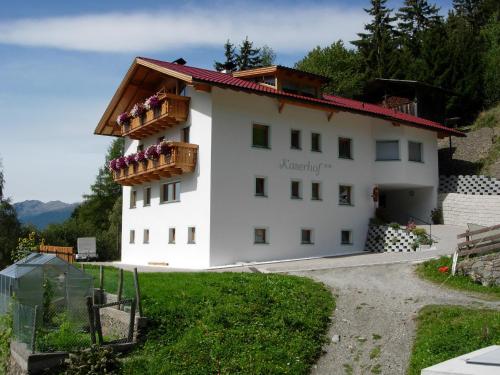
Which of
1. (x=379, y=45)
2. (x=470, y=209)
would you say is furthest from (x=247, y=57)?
(x=470, y=209)

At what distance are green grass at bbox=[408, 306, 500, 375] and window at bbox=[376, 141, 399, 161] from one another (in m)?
18.3

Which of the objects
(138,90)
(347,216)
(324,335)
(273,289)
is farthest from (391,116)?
(324,335)

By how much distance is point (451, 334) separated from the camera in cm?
1186

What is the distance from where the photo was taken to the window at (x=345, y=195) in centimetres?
2970

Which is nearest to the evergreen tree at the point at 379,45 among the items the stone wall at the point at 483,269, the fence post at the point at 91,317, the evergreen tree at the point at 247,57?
the evergreen tree at the point at 247,57

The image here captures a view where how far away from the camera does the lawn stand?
12.1 meters

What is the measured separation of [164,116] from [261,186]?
5.59 m

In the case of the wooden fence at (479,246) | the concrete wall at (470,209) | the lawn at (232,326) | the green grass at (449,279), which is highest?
the concrete wall at (470,209)

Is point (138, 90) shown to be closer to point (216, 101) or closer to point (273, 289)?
point (216, 101)

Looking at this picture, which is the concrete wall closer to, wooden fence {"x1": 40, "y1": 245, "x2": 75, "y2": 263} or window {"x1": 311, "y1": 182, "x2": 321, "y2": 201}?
window {"x1": 311, "y1": 182, "x2": 321, "y2": 201}

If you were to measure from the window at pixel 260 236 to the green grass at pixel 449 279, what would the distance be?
8.06 m

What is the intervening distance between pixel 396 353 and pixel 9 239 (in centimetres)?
3939

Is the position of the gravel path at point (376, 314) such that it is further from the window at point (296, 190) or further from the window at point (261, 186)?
the window at point (296, 190)

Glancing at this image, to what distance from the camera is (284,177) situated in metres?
27.6
